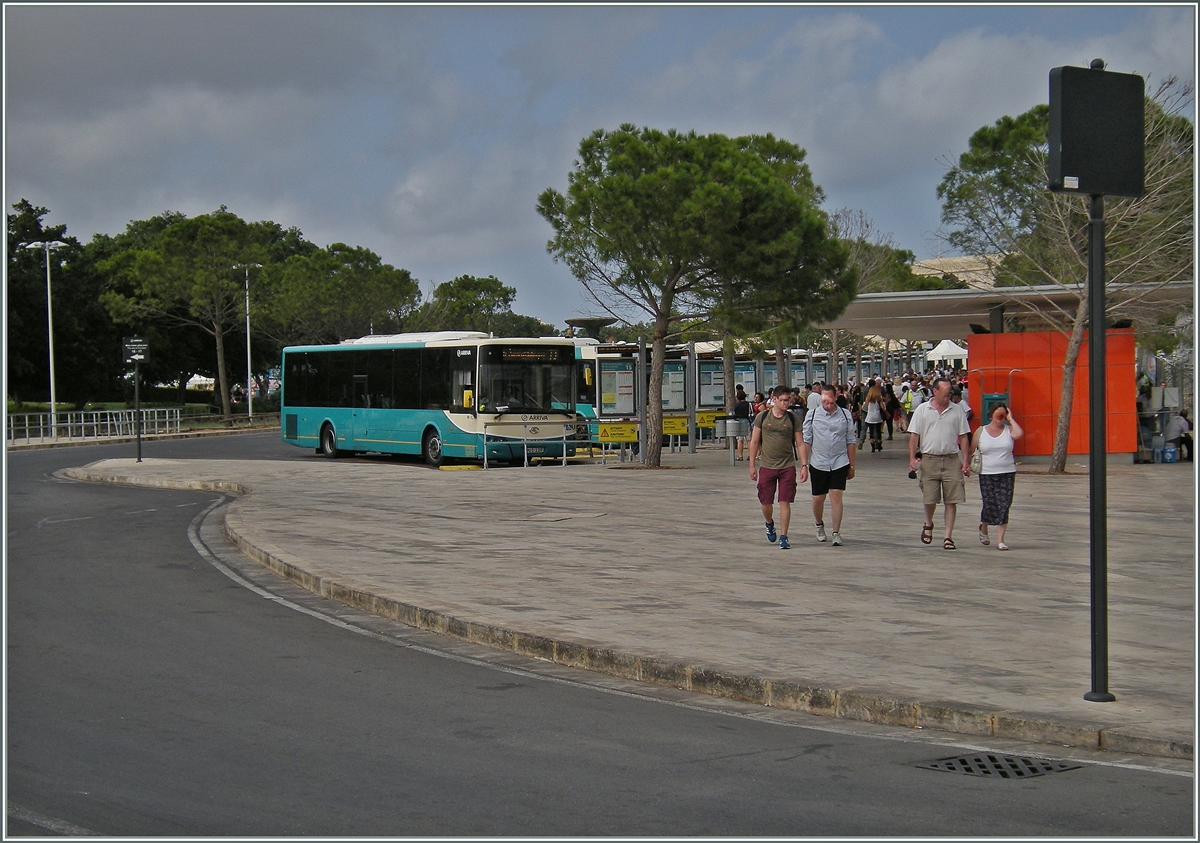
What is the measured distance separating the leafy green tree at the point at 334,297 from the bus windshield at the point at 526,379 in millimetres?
35978

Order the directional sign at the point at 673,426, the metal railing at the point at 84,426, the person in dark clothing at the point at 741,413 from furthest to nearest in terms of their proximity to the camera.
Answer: the metal railing at the point at 84,426 → the directional sign at the point at 673,426 → the person in dark clothing at the point at 741,413

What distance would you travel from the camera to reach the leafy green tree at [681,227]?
27.3 metres

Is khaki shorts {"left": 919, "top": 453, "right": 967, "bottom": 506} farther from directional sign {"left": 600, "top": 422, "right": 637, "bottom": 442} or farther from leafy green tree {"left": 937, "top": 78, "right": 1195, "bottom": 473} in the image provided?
directional sign {"left": 600, "top": 422, "right": 637, "bottom": 442}

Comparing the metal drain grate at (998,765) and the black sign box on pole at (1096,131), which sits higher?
the black sign box on pole at (1096,131)

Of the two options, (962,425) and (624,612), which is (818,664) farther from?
(962,425)

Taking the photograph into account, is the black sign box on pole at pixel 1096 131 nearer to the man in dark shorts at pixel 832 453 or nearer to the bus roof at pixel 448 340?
the man in dark shorts at pixel 832 453

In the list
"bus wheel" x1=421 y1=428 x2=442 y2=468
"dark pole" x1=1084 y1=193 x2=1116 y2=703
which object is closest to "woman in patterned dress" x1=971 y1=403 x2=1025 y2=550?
"dark pole" x1=1084 y1=193 x2=1116 y2=703

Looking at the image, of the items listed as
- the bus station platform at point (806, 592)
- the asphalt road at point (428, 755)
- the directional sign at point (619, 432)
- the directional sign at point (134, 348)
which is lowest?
the asphalt road at point (428, 755)

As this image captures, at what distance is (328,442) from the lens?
37188 millimetres

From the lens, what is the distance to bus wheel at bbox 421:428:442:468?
31.7m

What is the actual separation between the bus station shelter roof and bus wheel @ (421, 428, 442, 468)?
9.91 metres

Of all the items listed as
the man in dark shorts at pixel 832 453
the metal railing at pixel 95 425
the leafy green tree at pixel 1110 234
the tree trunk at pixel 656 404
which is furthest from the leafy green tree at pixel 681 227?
the metal railing at pixel 95 425

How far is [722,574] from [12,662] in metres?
6.32

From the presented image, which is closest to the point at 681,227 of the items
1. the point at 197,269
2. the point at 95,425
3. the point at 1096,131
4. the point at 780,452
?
the point at 780,452
